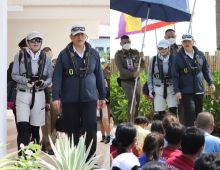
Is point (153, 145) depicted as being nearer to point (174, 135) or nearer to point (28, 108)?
point (174, 135)

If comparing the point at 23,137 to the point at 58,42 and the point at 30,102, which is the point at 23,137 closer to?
the point at 30,102

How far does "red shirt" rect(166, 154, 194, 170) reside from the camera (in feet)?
13.5

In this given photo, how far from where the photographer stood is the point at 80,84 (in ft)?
20.4

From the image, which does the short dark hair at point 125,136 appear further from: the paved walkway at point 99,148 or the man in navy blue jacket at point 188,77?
the man in navy blue jacket at point 188,77

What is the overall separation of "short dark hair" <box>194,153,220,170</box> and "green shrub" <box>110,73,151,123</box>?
6795mm

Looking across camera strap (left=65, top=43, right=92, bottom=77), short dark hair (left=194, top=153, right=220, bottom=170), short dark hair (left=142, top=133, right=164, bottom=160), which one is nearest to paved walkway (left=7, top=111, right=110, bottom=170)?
camera strap (left=65, top=43, right=92, bottom=77)

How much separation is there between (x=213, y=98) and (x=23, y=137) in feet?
13.3

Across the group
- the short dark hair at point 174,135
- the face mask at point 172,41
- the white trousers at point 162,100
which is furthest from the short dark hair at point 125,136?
the face mask at point 172,41

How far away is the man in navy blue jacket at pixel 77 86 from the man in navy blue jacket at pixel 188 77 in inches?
69.8

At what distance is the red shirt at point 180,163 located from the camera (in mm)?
4109

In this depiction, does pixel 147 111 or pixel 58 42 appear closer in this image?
pixel 147 111

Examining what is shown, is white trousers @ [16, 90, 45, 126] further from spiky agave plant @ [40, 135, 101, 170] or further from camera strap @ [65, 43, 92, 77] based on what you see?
spiky agave plant @ [40, 135, 101, 170]

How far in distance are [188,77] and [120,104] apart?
126 inches

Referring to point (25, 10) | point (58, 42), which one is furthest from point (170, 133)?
point (58, 42)
